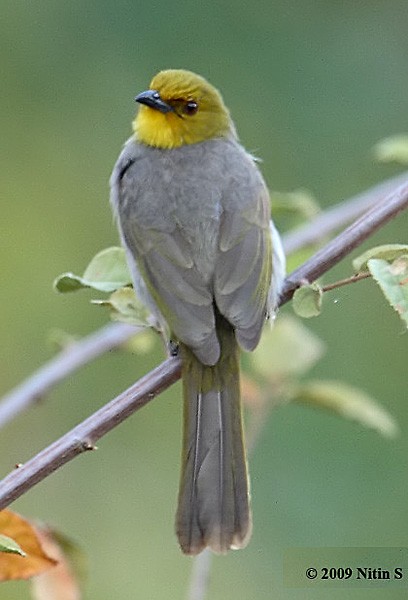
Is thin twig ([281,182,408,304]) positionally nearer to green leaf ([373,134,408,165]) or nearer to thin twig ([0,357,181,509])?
green leaf ([373,134,408,165])

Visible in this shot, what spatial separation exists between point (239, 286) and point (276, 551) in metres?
2.30

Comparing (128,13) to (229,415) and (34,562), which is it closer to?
(229,415)

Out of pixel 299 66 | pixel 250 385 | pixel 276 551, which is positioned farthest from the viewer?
pixel 299 66

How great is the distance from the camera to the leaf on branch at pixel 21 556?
238cm

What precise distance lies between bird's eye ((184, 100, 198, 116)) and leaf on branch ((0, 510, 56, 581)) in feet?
5.45

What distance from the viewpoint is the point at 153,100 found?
3.61 metres

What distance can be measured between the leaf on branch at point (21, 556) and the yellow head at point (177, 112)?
1552 millimetres

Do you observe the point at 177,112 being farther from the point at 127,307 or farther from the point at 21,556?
the point at 21,556

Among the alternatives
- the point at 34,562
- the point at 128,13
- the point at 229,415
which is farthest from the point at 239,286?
the point at 128,13

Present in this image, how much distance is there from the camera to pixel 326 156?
657 centimetres

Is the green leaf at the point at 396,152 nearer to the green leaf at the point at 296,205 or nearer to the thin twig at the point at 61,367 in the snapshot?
the green leaf at the point at 296,205

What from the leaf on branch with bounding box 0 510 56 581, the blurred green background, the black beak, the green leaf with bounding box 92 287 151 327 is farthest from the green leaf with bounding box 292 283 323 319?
the blurred green background

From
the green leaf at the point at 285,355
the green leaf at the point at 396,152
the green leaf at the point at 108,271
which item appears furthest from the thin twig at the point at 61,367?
the green leaf at the point at 396,152

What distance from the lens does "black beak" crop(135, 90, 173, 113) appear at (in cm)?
357
